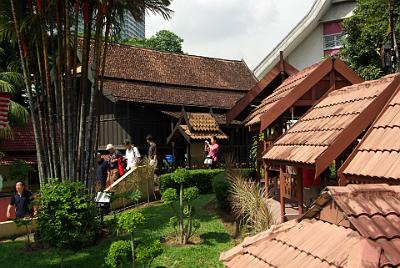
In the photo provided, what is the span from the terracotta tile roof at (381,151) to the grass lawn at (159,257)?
3833 millimetres

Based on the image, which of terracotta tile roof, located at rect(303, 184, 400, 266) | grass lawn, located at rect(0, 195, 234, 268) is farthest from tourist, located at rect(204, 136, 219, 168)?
terracotta tile roof, located at rect(303, 184, 400, 266)

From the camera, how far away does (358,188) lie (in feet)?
10.5

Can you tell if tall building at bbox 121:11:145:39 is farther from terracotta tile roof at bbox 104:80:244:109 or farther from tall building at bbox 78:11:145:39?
terracotta tile roof at bbox 104:80:244:109

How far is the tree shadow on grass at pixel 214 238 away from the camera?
9.59 m

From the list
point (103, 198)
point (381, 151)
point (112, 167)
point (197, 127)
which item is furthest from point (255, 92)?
point (381, 151)

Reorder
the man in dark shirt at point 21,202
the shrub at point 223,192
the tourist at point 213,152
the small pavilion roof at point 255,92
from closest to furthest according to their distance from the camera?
the man in dark shirt at point 21,202 < the shrub at point 223,192 < the small pavilion roof at point 255,92 < the tourist at point 213,152

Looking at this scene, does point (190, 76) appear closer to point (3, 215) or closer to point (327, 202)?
point (3, 215)

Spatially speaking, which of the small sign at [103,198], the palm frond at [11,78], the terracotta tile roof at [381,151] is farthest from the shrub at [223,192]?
the palm frond at [11,78]

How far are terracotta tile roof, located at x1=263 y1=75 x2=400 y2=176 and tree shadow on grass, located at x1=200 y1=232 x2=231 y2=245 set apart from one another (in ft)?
8.13

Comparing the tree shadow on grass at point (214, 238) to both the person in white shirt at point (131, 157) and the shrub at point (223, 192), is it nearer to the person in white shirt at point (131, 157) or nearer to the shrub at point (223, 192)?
the shrub at point (223, 192)

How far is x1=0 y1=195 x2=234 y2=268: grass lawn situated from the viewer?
856 cm

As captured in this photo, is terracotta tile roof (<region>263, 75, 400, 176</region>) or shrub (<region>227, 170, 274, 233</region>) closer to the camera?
terracotta tile roof (<region>263, 75, 400, 176</region>)

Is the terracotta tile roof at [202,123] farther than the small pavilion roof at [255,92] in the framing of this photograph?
Yes

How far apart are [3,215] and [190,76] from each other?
1590 cm
